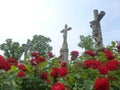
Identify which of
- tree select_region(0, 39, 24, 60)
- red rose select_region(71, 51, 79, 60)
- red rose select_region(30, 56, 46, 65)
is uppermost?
tree select_region(0, 39, 24, 60)

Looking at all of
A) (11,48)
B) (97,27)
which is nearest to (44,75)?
(97,27)

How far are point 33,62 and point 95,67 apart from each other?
1233 millimetres

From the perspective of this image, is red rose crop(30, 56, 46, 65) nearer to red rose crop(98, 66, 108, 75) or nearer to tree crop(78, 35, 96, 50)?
red rose crop(98, 66, 108, 75)

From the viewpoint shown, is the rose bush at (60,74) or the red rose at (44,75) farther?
the red rose at (44,75)

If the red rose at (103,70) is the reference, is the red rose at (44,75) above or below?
above

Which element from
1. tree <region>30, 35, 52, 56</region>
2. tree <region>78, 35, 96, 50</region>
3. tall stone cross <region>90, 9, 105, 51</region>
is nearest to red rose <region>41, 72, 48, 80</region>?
tree <region>78, 35, 96, 50</region>

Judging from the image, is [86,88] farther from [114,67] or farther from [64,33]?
[64,33]

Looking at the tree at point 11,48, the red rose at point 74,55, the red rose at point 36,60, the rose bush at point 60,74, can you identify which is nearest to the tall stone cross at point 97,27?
the red rose at point 74,55

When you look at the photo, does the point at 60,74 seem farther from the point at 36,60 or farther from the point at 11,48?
the point at 11,48

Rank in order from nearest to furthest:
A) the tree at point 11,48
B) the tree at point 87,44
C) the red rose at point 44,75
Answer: the red rose at point 44,75, the tree at point 87,44, the tree at point 11,48

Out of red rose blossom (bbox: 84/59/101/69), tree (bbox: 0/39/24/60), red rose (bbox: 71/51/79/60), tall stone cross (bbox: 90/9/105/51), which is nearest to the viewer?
red rose blossom (bbox: 84/59/101/69)

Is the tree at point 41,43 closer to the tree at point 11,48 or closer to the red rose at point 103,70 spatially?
the tree at point 11,48

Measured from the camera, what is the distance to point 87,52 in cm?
612

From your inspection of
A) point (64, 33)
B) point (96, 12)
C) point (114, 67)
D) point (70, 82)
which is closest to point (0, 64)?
point (70, 82)
